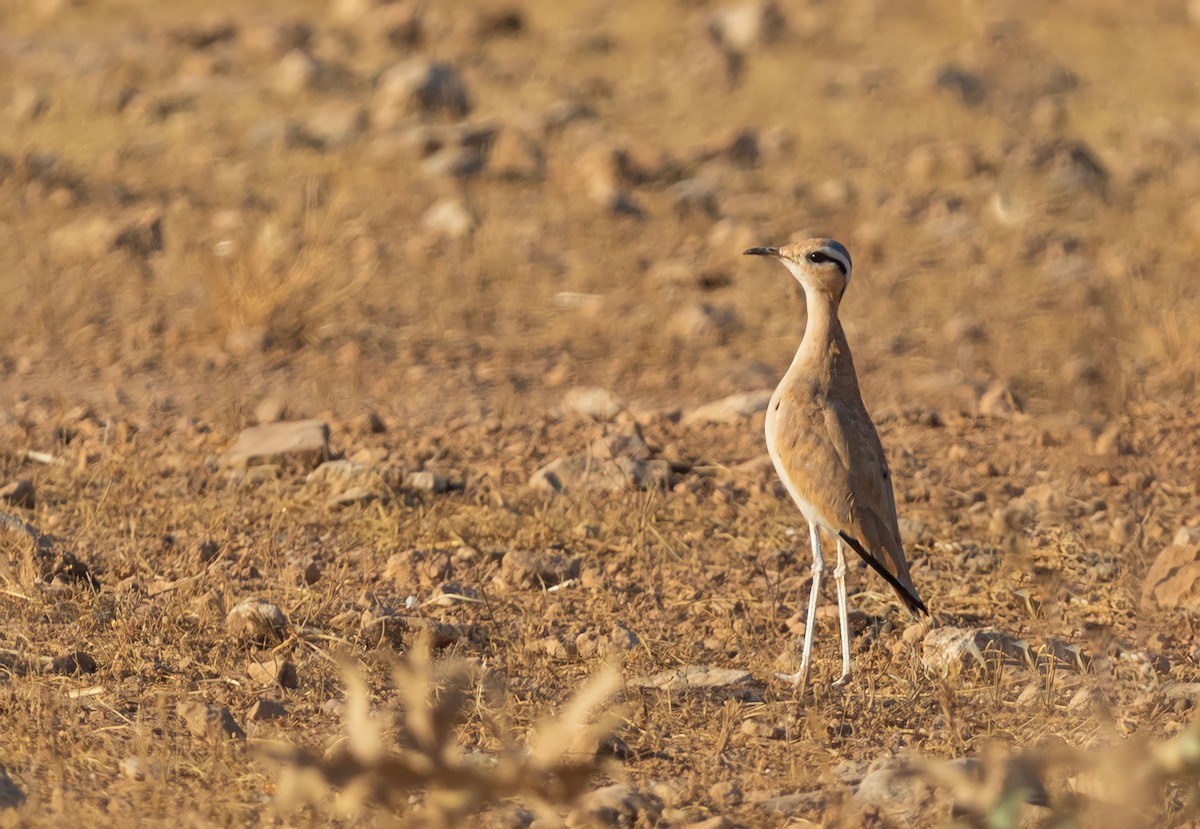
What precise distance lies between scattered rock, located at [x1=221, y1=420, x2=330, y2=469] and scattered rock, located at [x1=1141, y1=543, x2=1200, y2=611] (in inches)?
106

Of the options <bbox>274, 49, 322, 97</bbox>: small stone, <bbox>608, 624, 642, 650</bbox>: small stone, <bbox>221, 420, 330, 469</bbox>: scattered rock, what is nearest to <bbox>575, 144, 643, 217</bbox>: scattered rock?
<bbox>274, 49, 322, 97</bbox>: small stone

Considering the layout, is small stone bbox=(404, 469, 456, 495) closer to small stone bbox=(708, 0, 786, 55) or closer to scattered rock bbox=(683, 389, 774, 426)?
scattered rock bbox=(683, 389, 774, 426)

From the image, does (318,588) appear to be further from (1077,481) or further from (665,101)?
(665,101)

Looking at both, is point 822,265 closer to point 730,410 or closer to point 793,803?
point 793,803

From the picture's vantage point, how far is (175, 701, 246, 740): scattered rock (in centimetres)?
365

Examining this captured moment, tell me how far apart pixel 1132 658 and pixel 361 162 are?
5650mm

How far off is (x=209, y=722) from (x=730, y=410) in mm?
2980

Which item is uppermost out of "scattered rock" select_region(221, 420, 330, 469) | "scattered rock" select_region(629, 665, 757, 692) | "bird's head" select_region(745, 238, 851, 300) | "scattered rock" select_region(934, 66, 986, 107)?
"bird's head" select_region(745, 238, 851, 300)

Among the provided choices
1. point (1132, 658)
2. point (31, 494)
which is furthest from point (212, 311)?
point (1132, 658)

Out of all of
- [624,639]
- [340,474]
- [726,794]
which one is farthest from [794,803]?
[340,474]

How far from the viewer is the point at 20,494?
17.1ft

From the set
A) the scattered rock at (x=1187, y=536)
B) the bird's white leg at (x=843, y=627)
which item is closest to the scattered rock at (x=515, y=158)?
the scattered rock at (x=1187, y=536)

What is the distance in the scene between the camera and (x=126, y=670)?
4070 mm

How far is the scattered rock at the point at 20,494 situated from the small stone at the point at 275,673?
1511 mm
